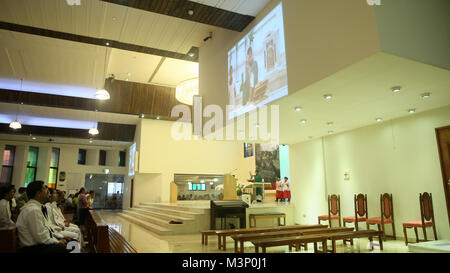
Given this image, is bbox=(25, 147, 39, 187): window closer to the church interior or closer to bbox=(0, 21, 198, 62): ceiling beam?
the church interior

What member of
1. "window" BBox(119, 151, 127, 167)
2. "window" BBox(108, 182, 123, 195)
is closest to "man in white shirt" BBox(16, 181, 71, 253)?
"window" BBox(108, 182, 123, 195)

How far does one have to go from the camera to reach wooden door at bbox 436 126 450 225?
6113 mm

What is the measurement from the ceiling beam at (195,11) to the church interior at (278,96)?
39 millimetres

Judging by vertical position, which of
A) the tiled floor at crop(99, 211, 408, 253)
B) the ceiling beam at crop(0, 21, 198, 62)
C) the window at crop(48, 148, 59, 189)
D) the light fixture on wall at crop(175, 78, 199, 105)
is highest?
the ceiling beam at crop(0, 21, 198, 62)

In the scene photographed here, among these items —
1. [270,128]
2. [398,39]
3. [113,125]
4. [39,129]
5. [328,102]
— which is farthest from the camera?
[113,125]

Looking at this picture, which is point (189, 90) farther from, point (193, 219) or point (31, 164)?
point (31, 164)

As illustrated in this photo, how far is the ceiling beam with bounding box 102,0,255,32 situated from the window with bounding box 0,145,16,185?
53.6 ft

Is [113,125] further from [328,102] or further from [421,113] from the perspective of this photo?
[421,113]

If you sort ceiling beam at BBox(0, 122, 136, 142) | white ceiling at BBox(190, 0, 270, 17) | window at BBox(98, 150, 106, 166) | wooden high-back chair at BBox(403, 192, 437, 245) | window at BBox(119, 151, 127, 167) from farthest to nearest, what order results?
window at BBox(119, 151, 127, 167) < window at BBox(98, 150, 106, 166) < ceiling beam at BBox(0, 122, 136, 142) < white ceiling at BBox(190, 0, 270, 17) < wooden high-back chair at BBox(403, 192, 437, 245)

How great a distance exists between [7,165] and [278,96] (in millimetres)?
18780

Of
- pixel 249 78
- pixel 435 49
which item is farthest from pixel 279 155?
pixel 435 49

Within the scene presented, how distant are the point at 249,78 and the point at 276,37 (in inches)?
49.7

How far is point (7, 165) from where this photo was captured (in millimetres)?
17594

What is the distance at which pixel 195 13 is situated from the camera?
6.88 meters
